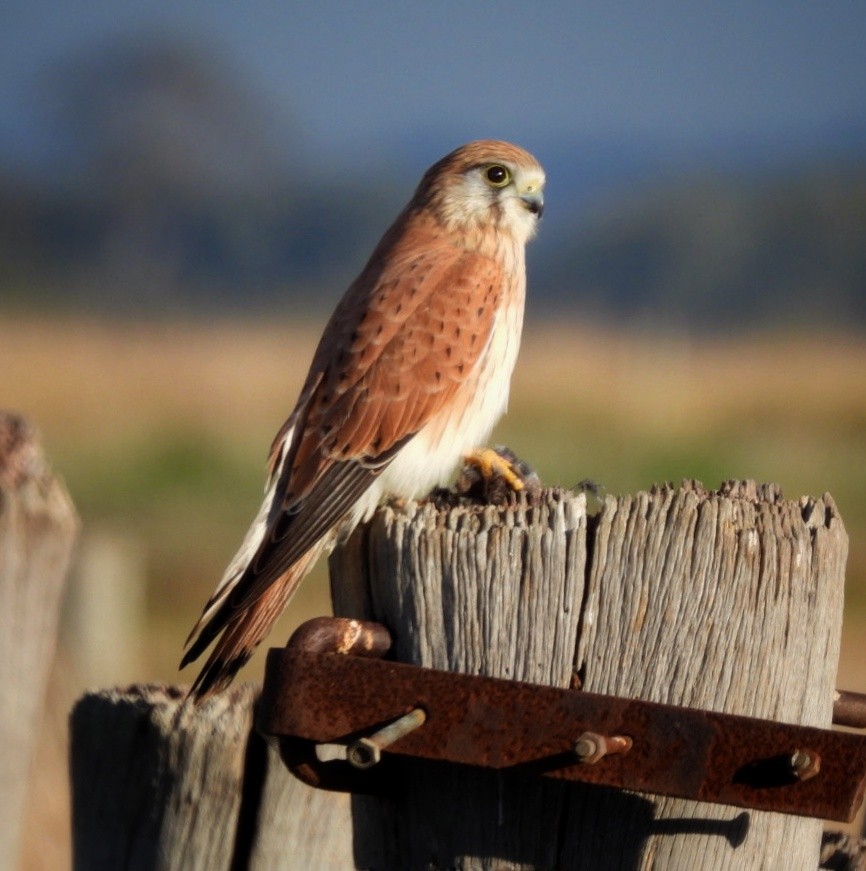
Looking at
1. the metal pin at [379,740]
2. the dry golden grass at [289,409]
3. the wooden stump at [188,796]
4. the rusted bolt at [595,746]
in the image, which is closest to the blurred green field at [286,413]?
the dry golden grass at [289,409]

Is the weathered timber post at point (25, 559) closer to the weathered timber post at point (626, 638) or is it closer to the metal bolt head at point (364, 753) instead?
the metal bolt head at point (364, 753)

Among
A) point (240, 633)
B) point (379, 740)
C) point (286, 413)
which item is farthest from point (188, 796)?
point (286, 413)

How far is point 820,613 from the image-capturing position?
1.99 m

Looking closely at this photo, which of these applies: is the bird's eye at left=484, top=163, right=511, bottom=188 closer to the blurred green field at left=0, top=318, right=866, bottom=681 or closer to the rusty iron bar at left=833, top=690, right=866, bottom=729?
the rusty iron bar at left=833, top=690, right=866, bottom=729

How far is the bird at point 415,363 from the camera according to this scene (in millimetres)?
3770

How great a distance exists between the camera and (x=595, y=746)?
5.91ft

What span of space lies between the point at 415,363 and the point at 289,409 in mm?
9350

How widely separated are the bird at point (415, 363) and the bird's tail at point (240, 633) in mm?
46

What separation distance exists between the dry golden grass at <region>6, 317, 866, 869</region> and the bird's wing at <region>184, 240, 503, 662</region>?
3996 millimetres

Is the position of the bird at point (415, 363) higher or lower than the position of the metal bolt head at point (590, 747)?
higher

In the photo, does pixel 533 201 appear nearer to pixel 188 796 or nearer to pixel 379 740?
pixel 188 796

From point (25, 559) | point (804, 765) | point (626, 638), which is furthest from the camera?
point (626, 638)

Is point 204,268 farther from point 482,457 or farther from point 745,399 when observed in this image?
point 482,457

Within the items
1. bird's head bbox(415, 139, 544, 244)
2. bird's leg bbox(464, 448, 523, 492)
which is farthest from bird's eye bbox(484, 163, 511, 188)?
bird's leg bbox(464, 448, 523, 492)
